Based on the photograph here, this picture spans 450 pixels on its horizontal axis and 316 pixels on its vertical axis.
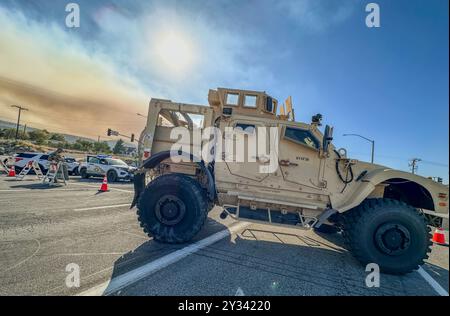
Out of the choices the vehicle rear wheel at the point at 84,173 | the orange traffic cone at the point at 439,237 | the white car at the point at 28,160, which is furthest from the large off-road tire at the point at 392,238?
the white car at the point at 28,160

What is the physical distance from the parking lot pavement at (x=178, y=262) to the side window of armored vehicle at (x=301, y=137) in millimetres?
2152

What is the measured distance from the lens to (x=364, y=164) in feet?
14.8

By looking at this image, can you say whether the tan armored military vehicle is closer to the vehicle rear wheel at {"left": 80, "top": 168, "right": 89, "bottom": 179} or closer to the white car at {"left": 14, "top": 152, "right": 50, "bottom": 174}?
the vehicle rear wheel at {"left": 80, "top": 168, "right": 89, "bottom": 179}

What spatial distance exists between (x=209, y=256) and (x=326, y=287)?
1.79 metres

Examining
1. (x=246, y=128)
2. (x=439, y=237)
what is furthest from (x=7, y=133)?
(x=439, y=237)

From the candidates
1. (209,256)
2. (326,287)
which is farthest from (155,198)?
(326,287)

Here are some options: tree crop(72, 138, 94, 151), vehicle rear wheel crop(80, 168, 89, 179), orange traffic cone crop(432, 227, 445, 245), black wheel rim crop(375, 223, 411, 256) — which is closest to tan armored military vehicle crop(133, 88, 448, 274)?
black wheel rim crop(375, 223, 411, 256)

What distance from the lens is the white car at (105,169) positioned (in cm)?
1546

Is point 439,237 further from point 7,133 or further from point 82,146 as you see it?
point 7,133

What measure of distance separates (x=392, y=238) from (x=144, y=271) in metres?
4.05

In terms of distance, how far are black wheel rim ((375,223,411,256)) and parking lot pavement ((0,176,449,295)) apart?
17.2 inches

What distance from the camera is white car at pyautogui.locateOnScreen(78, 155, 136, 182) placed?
50.7ft

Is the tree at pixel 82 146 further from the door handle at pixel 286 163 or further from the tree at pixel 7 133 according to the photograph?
the door handle at pixel 286 163
